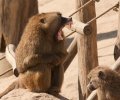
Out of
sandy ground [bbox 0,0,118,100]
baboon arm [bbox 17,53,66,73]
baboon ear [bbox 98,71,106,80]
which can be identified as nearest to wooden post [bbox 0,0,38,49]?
sandy ground [bbox 0,0,118,100]

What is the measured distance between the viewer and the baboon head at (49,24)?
5.96 metres

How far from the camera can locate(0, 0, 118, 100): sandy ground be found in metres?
8.93

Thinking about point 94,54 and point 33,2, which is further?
point 33,2

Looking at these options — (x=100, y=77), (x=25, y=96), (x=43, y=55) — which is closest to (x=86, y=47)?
(x=100, y=77)

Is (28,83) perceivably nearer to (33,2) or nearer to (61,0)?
(33,2)

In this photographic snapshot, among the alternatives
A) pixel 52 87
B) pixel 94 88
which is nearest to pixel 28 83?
pixel 52 87

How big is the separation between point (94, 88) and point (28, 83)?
0.85 metres

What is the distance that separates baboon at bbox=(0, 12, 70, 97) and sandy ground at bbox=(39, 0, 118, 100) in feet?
7.85

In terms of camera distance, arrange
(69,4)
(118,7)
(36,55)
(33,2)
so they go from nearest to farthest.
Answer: (36,55) < (118,7) < (33,2) < (69,4)

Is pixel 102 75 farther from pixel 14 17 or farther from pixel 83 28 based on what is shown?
pixel 14 17

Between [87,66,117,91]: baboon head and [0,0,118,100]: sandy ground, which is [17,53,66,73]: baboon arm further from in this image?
[0,0,118,100]: sandy ground

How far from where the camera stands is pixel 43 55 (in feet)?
19.4

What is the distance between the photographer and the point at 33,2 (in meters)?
8.77

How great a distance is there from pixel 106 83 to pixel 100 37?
5.13 metres
